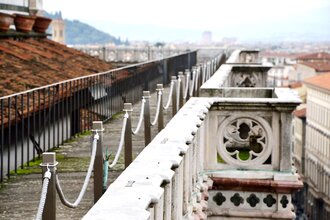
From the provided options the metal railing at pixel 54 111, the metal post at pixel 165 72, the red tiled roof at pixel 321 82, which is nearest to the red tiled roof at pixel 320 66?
the red tiled roof at pixel 321 82

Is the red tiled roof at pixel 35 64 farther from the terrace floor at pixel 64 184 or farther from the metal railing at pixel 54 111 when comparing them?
the terrace floor at pixel 64 184

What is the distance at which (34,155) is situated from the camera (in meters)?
10.4

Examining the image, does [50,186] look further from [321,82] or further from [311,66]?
[311,66]

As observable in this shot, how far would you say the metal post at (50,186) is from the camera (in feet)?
16.4

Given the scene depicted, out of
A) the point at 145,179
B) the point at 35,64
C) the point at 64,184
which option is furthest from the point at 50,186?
the point at 35,64

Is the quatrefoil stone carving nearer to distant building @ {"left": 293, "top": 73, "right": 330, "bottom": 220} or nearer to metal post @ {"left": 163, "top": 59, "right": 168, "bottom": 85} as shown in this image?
metal post @ {"left": 163, "top": 59, "right": 168, "bottom": 85}

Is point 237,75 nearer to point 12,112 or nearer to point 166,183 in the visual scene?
point 12,112

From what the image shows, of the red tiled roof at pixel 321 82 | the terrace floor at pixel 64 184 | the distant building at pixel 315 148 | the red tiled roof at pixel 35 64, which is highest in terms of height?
the red tiled roof at pixel 35 64

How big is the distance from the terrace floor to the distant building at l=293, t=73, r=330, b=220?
88.5 meters

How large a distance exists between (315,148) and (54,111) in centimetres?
10835

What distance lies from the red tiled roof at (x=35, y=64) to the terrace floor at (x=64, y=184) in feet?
6.49

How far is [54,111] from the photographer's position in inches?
447

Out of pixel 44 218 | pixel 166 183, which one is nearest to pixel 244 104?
pixel 166 183

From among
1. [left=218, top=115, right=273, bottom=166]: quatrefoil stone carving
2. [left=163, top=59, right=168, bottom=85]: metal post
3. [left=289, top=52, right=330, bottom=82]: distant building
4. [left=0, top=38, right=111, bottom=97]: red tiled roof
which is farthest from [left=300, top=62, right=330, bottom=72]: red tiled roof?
[left=218, top=115, right=273, bottom=166]: quatrefoil stone carving
